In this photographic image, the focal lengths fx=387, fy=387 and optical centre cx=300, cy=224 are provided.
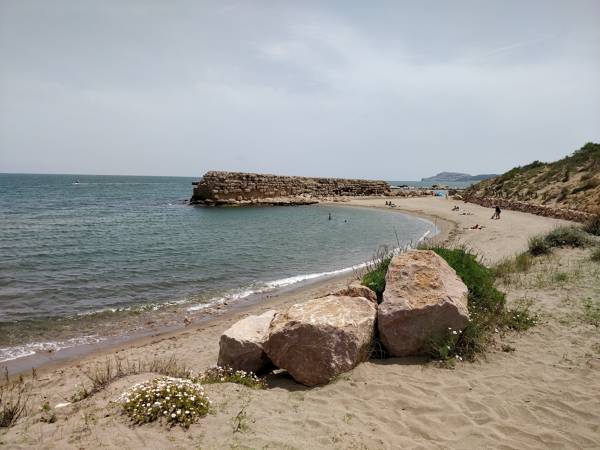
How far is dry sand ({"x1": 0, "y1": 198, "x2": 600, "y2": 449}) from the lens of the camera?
390 cm

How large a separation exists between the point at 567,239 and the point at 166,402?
13903 mm

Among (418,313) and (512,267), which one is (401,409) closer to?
A: (418,313)

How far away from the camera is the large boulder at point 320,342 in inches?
214

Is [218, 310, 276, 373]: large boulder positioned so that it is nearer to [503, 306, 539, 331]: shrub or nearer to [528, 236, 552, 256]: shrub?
[503, 306, 539, 331]: shrub

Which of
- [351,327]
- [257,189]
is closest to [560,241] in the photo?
[351,327]

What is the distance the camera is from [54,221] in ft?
99.1

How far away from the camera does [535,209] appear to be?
1117 inches

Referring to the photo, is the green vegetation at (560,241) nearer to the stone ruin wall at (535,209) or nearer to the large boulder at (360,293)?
the stone ruin wall at (535,209)

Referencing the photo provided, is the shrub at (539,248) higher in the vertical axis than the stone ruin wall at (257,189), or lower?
lower

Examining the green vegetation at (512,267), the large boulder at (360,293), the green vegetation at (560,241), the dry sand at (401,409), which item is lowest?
the dry sand at (401,409)

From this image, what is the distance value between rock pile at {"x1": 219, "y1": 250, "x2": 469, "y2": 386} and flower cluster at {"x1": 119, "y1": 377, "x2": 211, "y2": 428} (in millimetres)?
1524

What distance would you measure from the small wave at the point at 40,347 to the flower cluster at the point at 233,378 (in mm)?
4927

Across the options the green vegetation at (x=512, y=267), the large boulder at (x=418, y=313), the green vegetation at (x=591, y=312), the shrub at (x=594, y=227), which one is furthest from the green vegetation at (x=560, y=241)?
the large boulder at (x=418, y=313)

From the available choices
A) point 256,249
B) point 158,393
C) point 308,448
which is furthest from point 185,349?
point 256,249
